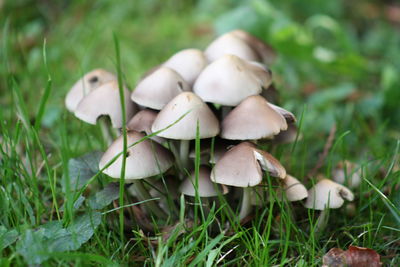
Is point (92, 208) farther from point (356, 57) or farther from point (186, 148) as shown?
point (356, 57)

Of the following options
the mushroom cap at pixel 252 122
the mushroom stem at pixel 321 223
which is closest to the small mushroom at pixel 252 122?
the mushroom cap at pixel 252 122

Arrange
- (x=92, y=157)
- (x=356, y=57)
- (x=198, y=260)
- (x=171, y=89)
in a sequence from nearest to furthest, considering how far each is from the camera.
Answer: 1. (x=198, y=260)
2. (x=171, y=89)
3. (x=92, y=157)
4. (x=356, y=57)

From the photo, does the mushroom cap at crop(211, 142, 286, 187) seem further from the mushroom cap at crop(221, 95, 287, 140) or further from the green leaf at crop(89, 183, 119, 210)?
the green leaf at crop(89, 183, 119, 210)

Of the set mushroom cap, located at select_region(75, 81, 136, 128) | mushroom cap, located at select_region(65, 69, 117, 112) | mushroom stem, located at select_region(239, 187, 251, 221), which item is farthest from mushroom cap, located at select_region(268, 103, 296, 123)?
mushroom cap, located at select_region(65, 69, 117, 112)

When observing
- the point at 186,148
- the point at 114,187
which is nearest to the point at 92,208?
the point at 114,187

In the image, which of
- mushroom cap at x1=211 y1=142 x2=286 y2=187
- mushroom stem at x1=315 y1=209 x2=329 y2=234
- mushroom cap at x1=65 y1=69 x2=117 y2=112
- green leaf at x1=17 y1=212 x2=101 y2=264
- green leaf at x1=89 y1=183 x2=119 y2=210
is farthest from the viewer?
mushroom cap at x1=65 y1=69 x2=117 y2=112
